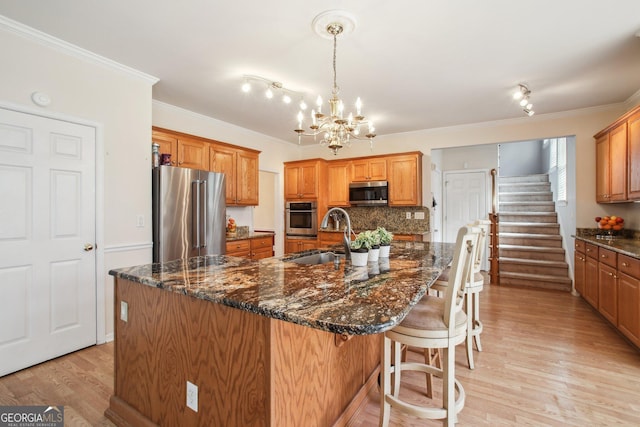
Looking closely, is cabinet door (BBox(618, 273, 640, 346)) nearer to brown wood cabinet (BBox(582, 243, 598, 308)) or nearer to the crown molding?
brown wood cabinet (BBox(582, 243, 598, 308))

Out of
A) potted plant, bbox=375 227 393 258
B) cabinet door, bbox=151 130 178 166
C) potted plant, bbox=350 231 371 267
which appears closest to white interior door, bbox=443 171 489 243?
potted plant, bbox=375 227 393 258

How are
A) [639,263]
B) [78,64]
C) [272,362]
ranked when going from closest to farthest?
[272,362] < [639,263] < [78,64]

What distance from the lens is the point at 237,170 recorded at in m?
4.54

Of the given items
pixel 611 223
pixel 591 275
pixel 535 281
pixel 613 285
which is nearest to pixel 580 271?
pixel 591 275

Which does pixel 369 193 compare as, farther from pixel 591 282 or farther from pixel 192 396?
pixel 192 396

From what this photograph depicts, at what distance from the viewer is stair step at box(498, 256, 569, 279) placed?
483cm

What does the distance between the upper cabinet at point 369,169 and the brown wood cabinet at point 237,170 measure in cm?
178

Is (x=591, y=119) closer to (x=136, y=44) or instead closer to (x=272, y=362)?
(x=272, y=362)

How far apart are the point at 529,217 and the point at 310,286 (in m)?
6.10

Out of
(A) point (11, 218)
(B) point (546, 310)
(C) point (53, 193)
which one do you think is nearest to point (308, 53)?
(C) point (53, 193)

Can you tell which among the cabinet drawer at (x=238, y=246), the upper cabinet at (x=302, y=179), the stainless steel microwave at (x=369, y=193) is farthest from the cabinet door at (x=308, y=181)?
the cabinet drawer at (x=238, y=246)

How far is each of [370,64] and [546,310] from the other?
3577 mm

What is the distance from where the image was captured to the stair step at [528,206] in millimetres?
6105

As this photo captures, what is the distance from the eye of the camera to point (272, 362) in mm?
1162
